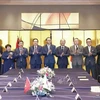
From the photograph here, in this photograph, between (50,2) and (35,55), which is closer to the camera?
(35,55)

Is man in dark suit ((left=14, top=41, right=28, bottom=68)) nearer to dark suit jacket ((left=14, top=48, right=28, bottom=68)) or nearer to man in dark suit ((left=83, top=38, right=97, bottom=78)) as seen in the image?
dark suit jacket ((left=14, top=48, right=28, bottom=68))

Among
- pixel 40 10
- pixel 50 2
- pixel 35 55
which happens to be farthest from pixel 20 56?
pixel 50 2

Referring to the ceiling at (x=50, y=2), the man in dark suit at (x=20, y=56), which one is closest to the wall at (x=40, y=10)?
the ceiling at (x=50, y=2)

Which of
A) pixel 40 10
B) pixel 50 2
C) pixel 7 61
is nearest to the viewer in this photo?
pixel 7 61

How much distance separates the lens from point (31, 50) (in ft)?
28.4

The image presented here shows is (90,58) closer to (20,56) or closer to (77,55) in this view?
(77,55)

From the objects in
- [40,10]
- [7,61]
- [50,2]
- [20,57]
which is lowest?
[7,61]

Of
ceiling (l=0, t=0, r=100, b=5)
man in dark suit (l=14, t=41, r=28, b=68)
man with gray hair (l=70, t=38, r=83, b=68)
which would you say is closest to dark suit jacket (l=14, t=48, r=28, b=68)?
man in dark suit (l=14, t=41, r=28, b=68)

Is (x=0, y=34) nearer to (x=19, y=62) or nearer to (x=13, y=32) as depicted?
(x=13, y=32)

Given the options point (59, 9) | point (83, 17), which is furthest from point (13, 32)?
point (83, 17)

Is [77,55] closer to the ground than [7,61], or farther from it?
farther from it

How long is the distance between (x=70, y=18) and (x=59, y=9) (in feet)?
1.77

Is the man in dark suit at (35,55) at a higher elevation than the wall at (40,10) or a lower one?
lower

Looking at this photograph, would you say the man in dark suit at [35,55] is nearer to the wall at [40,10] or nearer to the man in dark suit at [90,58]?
the man in dark suit at [90,58]
